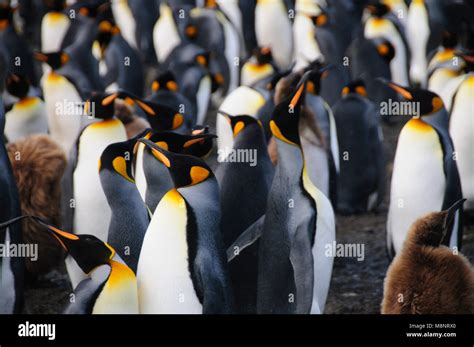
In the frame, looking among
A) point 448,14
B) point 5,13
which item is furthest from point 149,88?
point 448,14

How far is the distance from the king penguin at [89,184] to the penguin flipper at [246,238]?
58 cm

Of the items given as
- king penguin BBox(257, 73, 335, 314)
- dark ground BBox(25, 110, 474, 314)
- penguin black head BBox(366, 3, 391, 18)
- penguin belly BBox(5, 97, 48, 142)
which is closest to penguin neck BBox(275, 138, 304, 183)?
king penguin BBox(257, 73, 335, 314)

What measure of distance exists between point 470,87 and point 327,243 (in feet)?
4.14

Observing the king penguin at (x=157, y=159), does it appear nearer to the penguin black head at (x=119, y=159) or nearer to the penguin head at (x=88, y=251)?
the penguin black head at (x=119, y=159)

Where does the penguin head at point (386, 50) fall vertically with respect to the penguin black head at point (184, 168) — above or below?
above

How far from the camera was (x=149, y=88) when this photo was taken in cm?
580

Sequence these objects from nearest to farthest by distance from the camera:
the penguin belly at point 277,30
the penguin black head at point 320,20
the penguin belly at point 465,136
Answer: the penguin belly at point 465,136, the penguin black head at point 320,20, the penguin belly at point 277,30

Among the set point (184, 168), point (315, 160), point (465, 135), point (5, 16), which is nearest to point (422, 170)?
point (315, 160)

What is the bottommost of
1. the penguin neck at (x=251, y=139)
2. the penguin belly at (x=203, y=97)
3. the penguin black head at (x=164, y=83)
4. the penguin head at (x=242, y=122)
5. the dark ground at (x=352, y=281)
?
the dark ground at (x=352, y=281)

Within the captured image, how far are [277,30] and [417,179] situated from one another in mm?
3155

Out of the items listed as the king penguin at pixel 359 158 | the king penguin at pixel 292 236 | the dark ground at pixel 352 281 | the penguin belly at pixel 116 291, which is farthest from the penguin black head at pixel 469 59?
the penguin belly at pixel 116 291

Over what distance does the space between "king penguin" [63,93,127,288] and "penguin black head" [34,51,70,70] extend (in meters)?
1.25

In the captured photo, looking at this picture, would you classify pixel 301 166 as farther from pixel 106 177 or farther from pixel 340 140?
pixel 340 140

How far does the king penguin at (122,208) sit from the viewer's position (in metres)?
2.49
